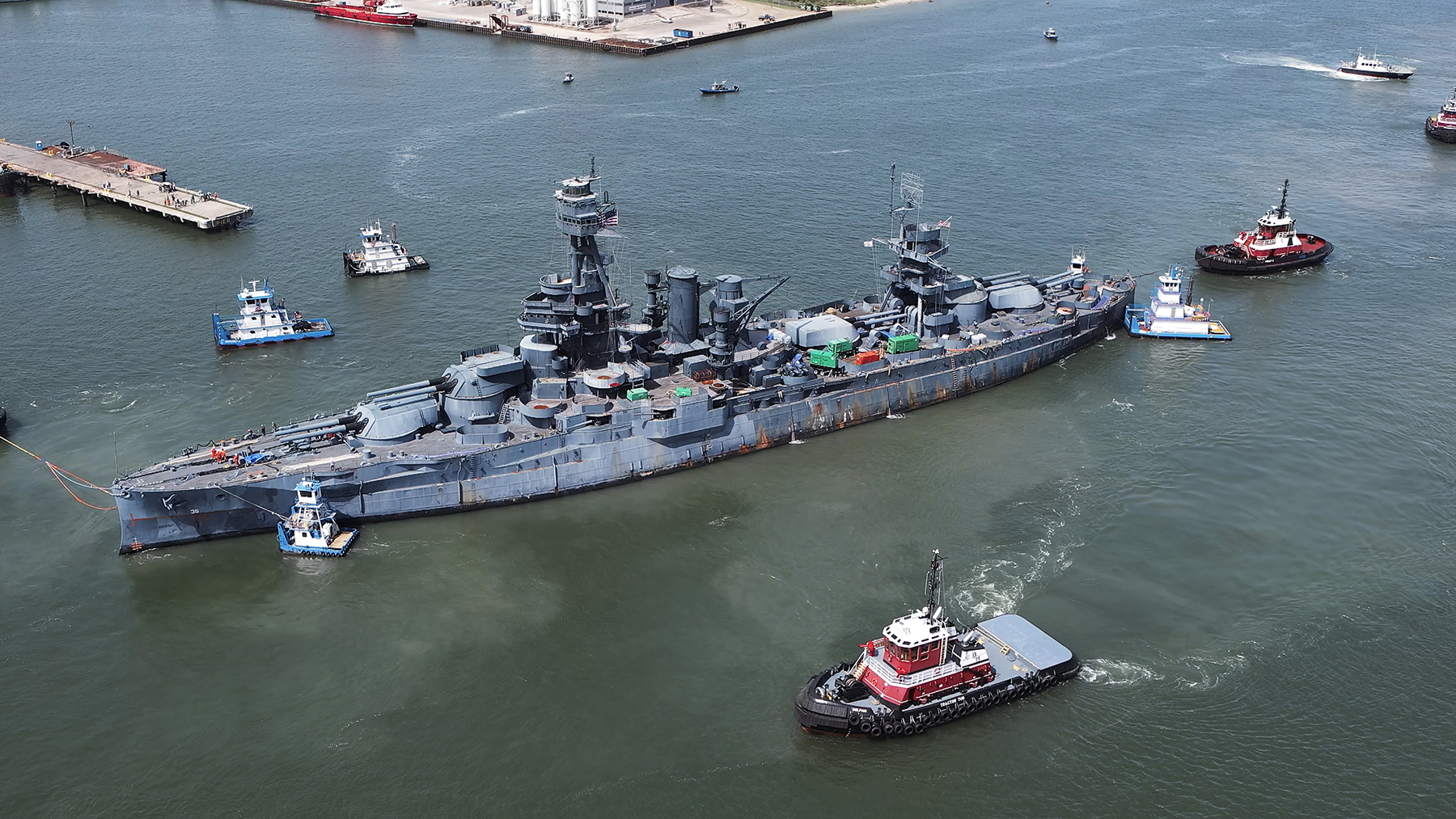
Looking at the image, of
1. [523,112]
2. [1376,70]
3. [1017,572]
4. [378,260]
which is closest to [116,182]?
[378,260]

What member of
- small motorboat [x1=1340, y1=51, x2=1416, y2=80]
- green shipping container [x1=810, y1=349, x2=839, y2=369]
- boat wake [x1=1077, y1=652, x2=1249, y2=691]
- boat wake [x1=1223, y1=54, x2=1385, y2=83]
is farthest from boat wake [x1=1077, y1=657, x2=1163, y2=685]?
small motorboat [x1=1340, y1=51, x2=1416, y2=80]

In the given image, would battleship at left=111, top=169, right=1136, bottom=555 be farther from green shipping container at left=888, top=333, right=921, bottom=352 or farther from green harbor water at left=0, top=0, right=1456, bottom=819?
green harbor water at left=0, top=0, right=1456, bottom=819

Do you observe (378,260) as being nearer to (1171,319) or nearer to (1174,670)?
(1171,319)

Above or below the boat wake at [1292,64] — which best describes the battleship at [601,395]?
below

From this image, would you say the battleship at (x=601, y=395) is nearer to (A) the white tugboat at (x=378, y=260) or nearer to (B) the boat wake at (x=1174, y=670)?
(A) the white tugboat at (x=378, y=260)

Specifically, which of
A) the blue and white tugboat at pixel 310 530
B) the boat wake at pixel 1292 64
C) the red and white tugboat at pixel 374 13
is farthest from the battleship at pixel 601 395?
the red and white tugboat at pixel 374 13
